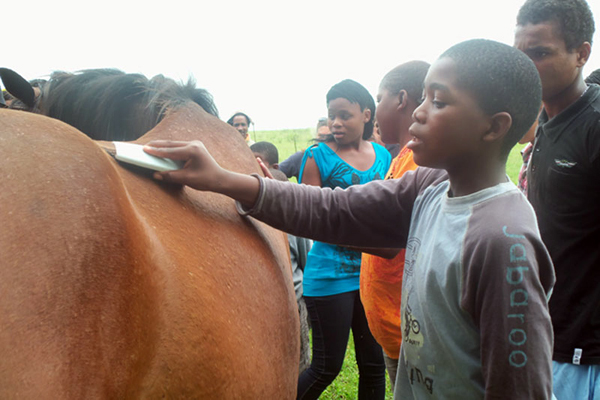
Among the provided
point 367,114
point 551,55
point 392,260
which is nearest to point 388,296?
point 392,260

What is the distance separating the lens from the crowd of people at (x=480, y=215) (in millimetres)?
976

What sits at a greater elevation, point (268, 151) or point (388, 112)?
point (388, 112)

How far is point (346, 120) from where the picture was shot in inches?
120

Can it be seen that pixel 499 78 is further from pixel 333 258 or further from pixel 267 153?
pixel 267 153

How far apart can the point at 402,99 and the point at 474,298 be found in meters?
1.36

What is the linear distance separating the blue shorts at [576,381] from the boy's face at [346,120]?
1.77 m

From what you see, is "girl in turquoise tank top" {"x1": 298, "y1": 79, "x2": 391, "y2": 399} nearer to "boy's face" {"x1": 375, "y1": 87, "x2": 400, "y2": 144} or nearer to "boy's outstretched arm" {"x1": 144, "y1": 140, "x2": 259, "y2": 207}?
"boy's face" {"x1": 375, "y1": 87, "x2": 400, "y2": 144}

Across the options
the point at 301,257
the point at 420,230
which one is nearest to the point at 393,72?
the point at 420,230

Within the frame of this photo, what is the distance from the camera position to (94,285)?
0.87 m

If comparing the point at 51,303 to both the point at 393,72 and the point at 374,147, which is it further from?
the point at 374,147

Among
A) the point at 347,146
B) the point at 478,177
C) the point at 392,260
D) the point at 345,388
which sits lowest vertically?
the point at 345,388

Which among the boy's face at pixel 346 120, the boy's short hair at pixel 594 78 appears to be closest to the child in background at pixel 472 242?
the boy's short hair at pixel 594 78

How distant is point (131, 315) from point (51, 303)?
16cm

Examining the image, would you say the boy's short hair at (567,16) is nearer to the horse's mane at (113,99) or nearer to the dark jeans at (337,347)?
the horse's mane at (113,99)
